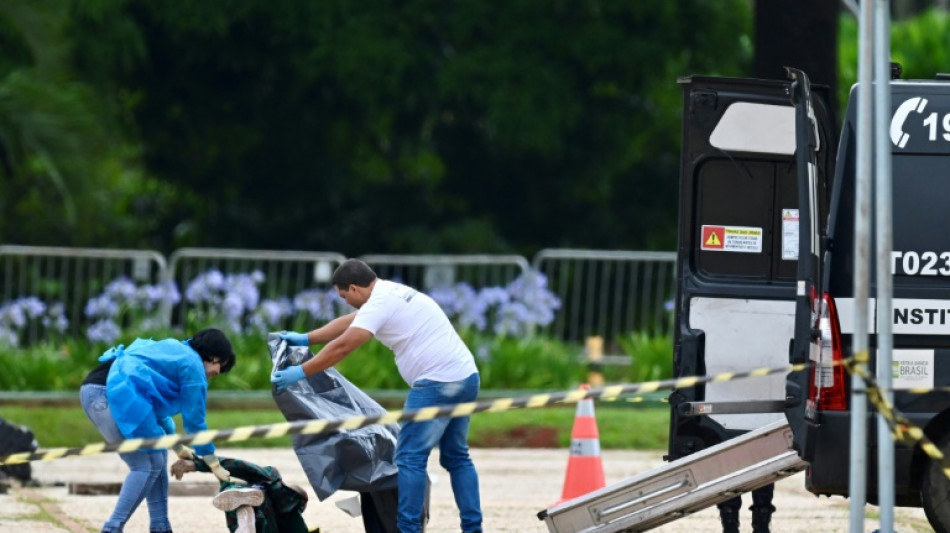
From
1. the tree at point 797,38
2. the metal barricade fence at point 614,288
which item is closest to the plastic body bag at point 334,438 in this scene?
the tree at point 797,38

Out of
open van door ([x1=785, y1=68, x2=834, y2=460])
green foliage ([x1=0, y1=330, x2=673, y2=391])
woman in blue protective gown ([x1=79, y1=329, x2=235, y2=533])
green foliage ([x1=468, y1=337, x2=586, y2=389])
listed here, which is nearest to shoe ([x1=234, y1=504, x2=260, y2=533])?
woman in blue protective gown ([x1=79, y1=329, x2=235, y2=533])

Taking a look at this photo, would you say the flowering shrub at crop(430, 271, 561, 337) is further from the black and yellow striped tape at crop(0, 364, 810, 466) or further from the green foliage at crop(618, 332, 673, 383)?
the black and yellow striped tape at crop(0, 364, 810, 466)

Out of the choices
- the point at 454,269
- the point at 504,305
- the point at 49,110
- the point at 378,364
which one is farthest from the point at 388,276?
the point at 49,110

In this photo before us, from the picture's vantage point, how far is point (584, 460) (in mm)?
10102

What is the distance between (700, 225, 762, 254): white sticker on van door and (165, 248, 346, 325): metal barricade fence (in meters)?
7.30

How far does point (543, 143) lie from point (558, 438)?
6.47 metres

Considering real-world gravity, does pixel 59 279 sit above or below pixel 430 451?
above

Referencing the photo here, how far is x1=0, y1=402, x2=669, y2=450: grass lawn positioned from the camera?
43.9ft

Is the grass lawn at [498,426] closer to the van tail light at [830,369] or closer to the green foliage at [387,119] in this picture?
the green foliage at [387,119]

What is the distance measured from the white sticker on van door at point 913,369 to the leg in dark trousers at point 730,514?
4.32 ft

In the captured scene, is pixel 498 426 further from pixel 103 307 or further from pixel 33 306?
pixel 33 306

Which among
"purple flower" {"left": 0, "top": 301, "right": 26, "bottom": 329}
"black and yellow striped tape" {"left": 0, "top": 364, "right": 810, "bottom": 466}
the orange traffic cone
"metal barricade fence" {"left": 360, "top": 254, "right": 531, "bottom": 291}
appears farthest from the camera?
"metal barricade fence" {"left": 360, "top": 254, "right": 531, "bottom": 291}

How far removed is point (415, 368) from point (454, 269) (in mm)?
8739

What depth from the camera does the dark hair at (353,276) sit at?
8523mm
